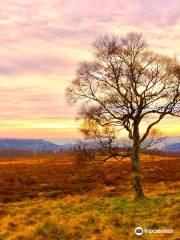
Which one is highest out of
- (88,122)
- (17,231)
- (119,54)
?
(119,54)

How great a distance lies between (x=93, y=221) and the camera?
2075 centimetres

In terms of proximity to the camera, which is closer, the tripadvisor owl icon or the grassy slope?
the tripadvisor owl icon

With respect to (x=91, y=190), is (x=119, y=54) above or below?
above

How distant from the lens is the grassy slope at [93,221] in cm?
1811

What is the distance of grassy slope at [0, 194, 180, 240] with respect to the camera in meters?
18.1

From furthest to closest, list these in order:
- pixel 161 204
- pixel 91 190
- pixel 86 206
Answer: pixel 91 190 → pixel 86 206 → pixel 161 204

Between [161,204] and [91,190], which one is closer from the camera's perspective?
[161,204]

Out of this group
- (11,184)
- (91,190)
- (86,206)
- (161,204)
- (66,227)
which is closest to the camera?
(66,227)

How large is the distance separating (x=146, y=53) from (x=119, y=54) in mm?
1668

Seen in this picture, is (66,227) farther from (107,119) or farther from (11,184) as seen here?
(11,184)

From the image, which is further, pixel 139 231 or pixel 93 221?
pixel 93 221

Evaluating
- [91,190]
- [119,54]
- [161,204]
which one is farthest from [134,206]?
[91,190]

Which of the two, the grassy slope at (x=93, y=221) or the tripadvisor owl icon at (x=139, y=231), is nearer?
the tripadvisor owl icon at (x=139, y=231)

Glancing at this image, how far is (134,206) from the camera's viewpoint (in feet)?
83.2
